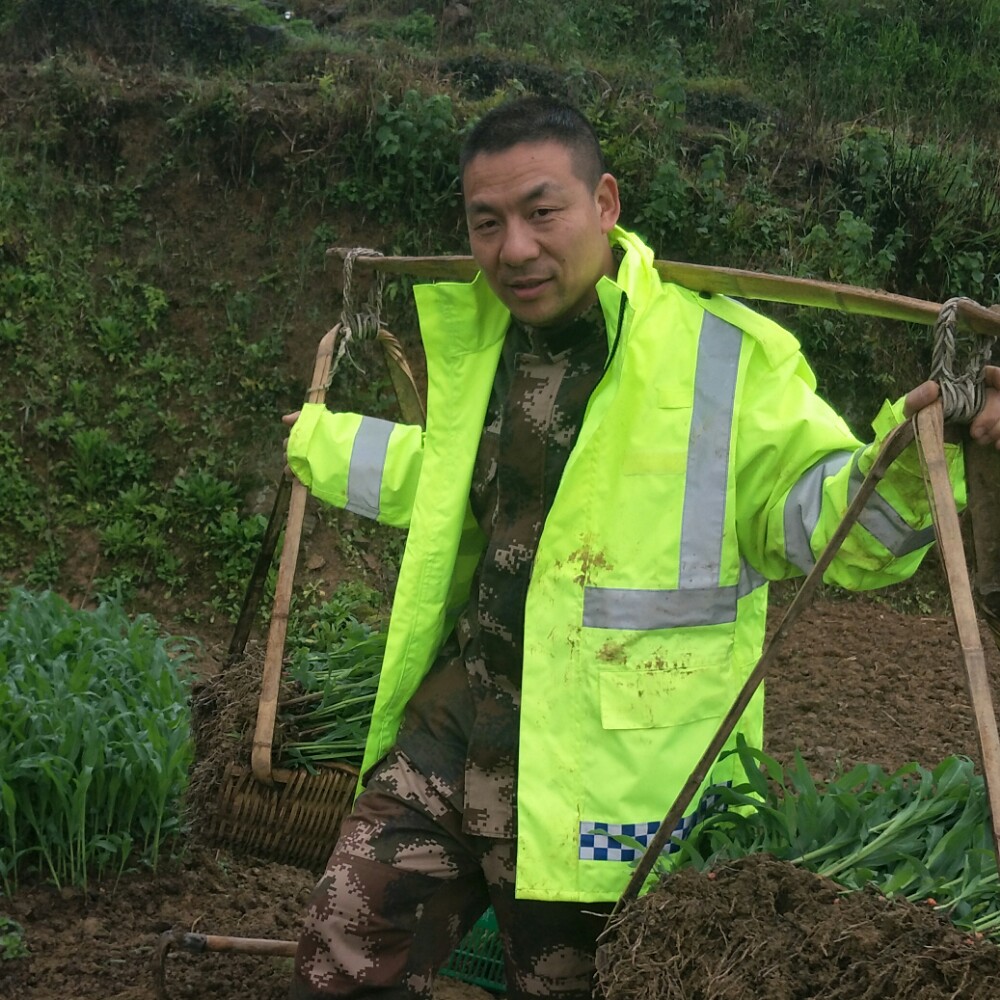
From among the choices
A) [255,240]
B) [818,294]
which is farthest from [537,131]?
[255,240]

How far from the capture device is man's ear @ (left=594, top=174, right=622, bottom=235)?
2.32 m

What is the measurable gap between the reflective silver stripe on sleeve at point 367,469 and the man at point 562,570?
0.74ft

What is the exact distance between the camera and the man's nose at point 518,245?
2170mm

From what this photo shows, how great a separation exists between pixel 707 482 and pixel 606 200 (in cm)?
58

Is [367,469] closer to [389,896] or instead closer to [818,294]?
[389,896]

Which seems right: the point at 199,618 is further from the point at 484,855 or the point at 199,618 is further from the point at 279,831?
the point at 484,855

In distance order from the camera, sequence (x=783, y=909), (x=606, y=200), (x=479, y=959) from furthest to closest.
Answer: (x=479, y=959), (x=606, y=200), (x=783, y=909)

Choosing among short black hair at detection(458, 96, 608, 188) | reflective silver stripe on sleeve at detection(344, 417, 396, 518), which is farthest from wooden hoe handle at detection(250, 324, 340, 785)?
short black hair at detection(458, 96, 608, 188)

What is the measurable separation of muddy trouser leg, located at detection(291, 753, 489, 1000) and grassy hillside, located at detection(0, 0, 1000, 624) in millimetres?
3282

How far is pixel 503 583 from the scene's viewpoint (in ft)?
7.47

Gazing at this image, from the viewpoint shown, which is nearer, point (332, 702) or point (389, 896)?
point (389, 896)

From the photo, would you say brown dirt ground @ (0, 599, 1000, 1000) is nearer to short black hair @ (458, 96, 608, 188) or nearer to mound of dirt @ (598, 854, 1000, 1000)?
mound of dirt @ (598, 854, 1000, 1000)

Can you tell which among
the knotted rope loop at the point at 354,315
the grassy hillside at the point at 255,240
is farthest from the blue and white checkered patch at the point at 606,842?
the grassy hillside at the point at 255,240

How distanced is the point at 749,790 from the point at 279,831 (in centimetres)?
→ 103
